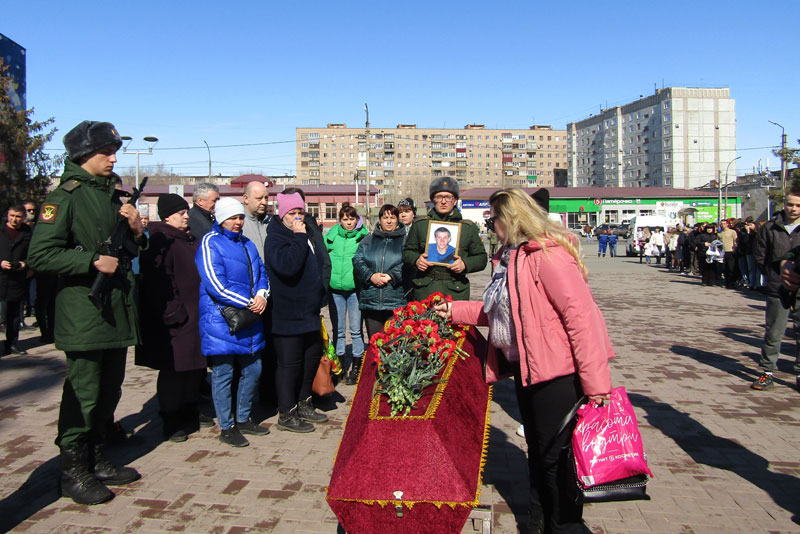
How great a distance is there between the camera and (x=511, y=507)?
12.7 ft

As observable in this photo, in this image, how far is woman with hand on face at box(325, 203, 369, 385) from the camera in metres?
6.84

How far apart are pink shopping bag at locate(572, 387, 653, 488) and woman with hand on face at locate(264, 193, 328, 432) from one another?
2.87m

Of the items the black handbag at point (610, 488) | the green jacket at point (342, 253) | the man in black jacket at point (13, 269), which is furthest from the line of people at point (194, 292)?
the man in black jacket at point (13, 269)

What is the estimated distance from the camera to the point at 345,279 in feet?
22.4

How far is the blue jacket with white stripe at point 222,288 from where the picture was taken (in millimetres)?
4645

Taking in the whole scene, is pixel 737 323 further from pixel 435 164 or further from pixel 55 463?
pixel 435 164

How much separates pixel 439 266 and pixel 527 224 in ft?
7.26

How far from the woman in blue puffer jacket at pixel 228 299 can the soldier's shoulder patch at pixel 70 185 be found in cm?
102

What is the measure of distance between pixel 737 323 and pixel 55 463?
1121 cm

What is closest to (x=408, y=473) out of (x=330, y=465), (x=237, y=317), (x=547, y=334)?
A: (x=547, y=334)

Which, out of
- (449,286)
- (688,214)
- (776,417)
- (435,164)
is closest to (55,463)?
(449,286)

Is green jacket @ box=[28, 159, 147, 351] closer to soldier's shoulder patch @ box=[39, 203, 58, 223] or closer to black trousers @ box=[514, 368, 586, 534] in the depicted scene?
soldier's shoulder patch @ box=[39, 203, 58, 223]

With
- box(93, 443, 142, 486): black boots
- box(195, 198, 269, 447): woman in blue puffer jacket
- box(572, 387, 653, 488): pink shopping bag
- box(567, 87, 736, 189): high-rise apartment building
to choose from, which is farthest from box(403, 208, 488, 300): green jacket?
box(567, 87, 736, 189): high-rise apartment building

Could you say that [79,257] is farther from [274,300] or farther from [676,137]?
[676,137]
